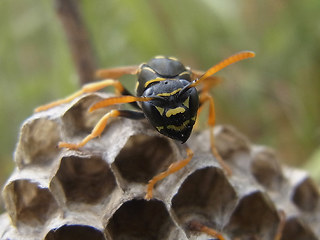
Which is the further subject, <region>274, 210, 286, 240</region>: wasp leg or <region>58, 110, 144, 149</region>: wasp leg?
<region>274, 210, 286, 240</region>: wasp leg

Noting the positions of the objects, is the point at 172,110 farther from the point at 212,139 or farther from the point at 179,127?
the point at 212,139

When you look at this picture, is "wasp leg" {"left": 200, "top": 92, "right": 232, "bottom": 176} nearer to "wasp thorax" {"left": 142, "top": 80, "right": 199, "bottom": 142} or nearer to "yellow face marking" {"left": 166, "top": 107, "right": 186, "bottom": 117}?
"wasp thorax" {"left": 142, "top": 80, "right": 199, "bottom": 142}

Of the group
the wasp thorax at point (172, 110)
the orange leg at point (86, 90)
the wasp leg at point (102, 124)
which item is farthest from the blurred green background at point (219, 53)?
the wasp thorax at point (172, 110)

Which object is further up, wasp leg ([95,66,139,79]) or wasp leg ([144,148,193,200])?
wasp leg ([95,66,139,79])

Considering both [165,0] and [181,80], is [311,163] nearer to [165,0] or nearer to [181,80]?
[181,80]

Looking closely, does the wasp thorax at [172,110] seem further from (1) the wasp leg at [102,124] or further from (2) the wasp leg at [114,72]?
(2) the wasp leg at [114,72]

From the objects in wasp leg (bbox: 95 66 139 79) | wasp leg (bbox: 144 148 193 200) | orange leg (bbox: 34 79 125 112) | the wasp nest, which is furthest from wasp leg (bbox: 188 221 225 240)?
wasp leg (bbox: 95 66 139 79)
